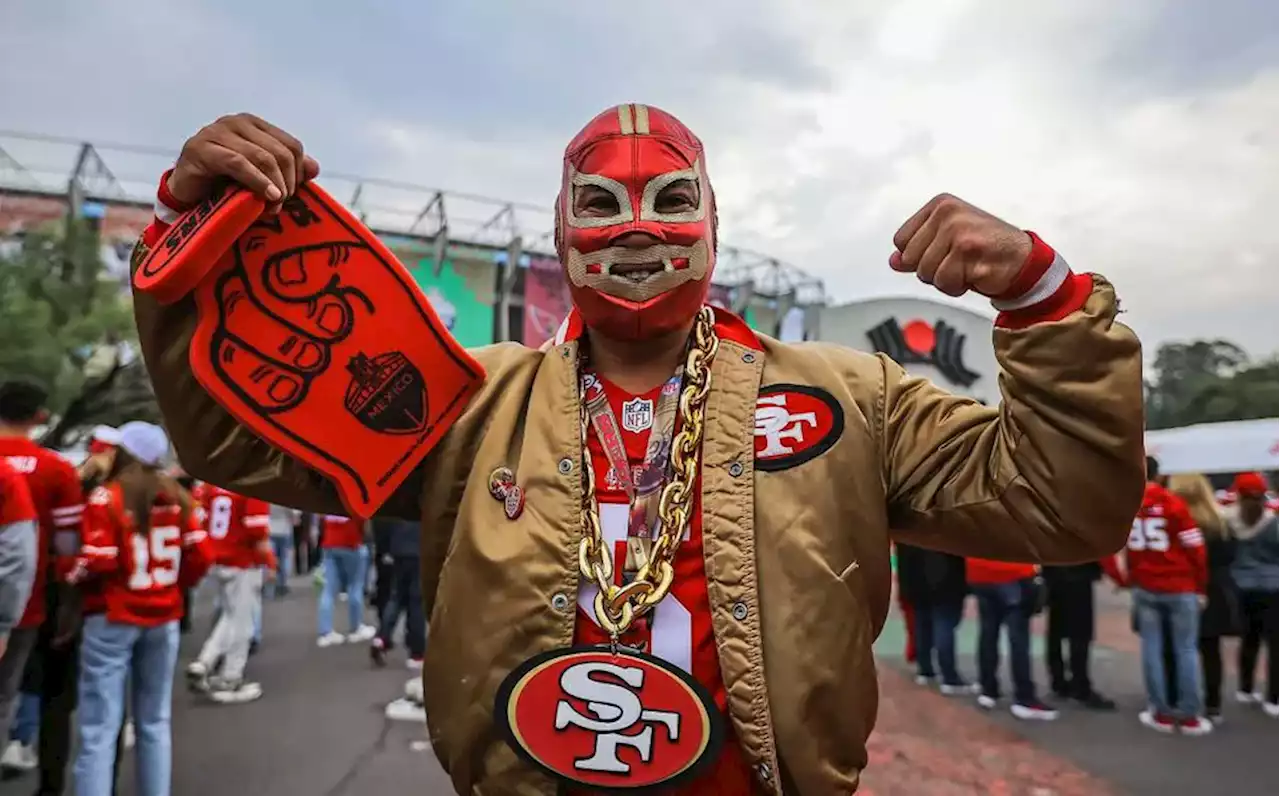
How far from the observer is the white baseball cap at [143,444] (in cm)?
410

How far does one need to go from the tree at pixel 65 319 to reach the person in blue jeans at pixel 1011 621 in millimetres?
10131

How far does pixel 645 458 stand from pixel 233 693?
17.8 feet

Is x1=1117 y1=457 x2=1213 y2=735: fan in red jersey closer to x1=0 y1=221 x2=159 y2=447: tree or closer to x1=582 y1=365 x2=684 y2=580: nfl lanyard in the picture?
x1=582 y1=365 x2=684 y2=580: nfl lanyard

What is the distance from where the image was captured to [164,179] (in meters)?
1.56

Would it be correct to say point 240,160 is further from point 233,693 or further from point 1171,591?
point 1171,591

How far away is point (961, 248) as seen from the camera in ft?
4.36

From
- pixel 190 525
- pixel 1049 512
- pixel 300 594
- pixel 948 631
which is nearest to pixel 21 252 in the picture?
pixel 300 594

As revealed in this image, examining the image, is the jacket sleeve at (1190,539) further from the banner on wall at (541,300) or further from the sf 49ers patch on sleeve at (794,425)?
the banner on wall at (541,300)

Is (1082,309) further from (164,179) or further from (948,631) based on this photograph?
(948,631)

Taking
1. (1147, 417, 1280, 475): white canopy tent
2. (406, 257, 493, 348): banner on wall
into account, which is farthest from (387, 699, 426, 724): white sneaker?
(406, 257, 493, 348): banner on wall

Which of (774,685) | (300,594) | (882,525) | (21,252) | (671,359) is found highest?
(21,252)

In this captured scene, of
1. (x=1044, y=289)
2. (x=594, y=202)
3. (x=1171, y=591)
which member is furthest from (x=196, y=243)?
(x=1171, y=591)

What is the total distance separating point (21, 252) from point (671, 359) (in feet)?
54.5

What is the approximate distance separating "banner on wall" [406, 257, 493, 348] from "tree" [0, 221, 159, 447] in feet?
19.0
